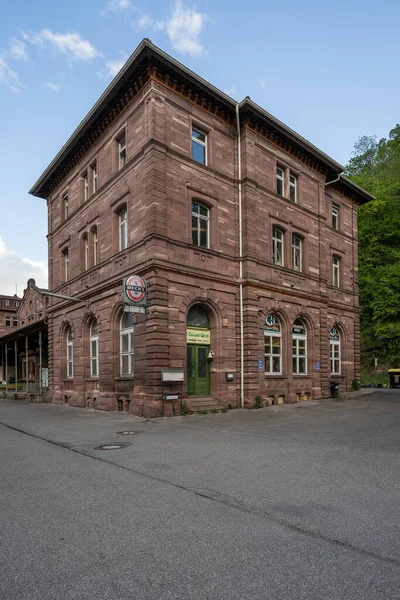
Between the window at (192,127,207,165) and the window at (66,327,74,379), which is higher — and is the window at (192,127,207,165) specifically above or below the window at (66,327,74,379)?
above

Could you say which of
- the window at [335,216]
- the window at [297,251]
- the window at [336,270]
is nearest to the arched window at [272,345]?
the window at [297,251]

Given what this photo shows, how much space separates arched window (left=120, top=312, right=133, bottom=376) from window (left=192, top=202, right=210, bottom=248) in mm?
4120

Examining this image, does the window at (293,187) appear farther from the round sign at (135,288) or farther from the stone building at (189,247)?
the round sign at (135,288)

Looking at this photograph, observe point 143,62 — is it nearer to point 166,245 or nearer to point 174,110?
point 174,110

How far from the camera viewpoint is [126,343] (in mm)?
18578

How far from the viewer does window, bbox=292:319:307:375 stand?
21.9m

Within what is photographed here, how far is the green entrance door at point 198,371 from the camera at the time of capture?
17.5 metres

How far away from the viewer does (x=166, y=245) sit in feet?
54.6

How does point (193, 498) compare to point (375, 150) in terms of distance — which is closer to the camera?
point (193, 498)

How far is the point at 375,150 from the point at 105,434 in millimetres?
40266

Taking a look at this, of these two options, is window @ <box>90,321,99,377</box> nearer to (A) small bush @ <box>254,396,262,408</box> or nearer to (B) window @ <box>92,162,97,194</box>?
(B) window @ <box>92,162,97,194</box>

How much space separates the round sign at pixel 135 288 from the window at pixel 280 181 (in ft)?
31.7

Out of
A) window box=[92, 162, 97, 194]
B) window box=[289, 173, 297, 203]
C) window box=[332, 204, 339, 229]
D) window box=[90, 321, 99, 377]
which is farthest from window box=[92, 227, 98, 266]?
window box=[332, 204, 339, 229]

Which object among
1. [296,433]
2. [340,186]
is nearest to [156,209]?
[296,433]
